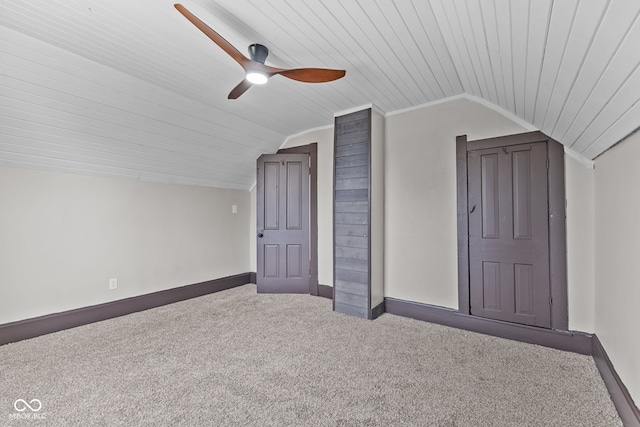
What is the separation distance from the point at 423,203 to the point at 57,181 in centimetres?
386

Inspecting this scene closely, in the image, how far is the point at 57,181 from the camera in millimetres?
2947

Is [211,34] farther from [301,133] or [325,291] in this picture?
[325,291]

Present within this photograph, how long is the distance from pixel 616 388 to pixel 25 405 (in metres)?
3.63

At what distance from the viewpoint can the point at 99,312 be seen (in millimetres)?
3191

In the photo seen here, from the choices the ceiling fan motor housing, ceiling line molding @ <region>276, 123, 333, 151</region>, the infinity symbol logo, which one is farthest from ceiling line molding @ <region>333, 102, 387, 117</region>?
the infinity symbol logo

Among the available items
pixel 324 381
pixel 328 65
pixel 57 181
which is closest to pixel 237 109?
pixel 328 65

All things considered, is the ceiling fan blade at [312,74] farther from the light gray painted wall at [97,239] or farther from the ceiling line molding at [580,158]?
the light gray painted wall at [97,239]

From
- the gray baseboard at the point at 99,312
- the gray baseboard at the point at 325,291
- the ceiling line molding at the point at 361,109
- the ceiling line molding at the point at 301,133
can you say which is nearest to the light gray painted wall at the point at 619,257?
the ceiling line molding at the point at 361,109

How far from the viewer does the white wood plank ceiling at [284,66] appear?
129cm

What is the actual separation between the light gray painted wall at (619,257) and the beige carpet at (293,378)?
1.08 feet

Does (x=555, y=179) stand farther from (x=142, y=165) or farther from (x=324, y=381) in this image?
(x=142, y=165)

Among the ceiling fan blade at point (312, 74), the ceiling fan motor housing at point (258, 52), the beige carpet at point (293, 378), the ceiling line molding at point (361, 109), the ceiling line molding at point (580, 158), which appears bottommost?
the beige carpet at point (293, 378)

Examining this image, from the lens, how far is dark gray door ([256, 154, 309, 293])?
169 inches

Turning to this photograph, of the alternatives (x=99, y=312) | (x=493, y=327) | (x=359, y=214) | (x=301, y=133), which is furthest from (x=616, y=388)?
(x=99, y=312)
